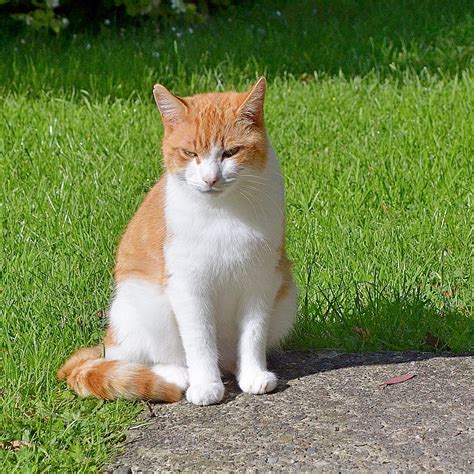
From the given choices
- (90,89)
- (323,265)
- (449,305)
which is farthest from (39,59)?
(449,305)

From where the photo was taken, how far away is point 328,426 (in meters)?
Result: 3.04

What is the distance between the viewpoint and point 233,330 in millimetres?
3346

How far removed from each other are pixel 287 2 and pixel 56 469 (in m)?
7.59

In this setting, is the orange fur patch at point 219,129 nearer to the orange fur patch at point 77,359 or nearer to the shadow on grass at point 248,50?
the orange fur patch at point 77,359

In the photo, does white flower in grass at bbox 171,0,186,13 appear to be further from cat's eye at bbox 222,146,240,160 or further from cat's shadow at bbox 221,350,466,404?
cat's eye at bbox 222,146,240,160

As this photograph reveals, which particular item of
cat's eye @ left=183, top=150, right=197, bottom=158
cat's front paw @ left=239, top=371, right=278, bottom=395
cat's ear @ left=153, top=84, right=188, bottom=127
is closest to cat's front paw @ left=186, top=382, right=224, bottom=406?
cat's front paw @ left=239, top=371, right=278, bottom=395

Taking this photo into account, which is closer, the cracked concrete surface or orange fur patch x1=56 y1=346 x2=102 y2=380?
the cracked concrete surface

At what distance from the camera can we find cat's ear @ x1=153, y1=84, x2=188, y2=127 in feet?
10.2

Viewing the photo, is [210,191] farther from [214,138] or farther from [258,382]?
[258,382]

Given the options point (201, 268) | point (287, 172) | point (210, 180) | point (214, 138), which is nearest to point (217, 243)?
point (201, 268)

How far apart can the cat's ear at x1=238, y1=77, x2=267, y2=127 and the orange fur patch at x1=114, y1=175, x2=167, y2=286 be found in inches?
17.5

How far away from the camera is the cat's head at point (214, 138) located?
3035 millimetres

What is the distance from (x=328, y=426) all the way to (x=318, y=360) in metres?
0.62

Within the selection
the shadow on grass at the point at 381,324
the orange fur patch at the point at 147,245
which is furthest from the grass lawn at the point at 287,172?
the orange fur patch at the point at 147,245
